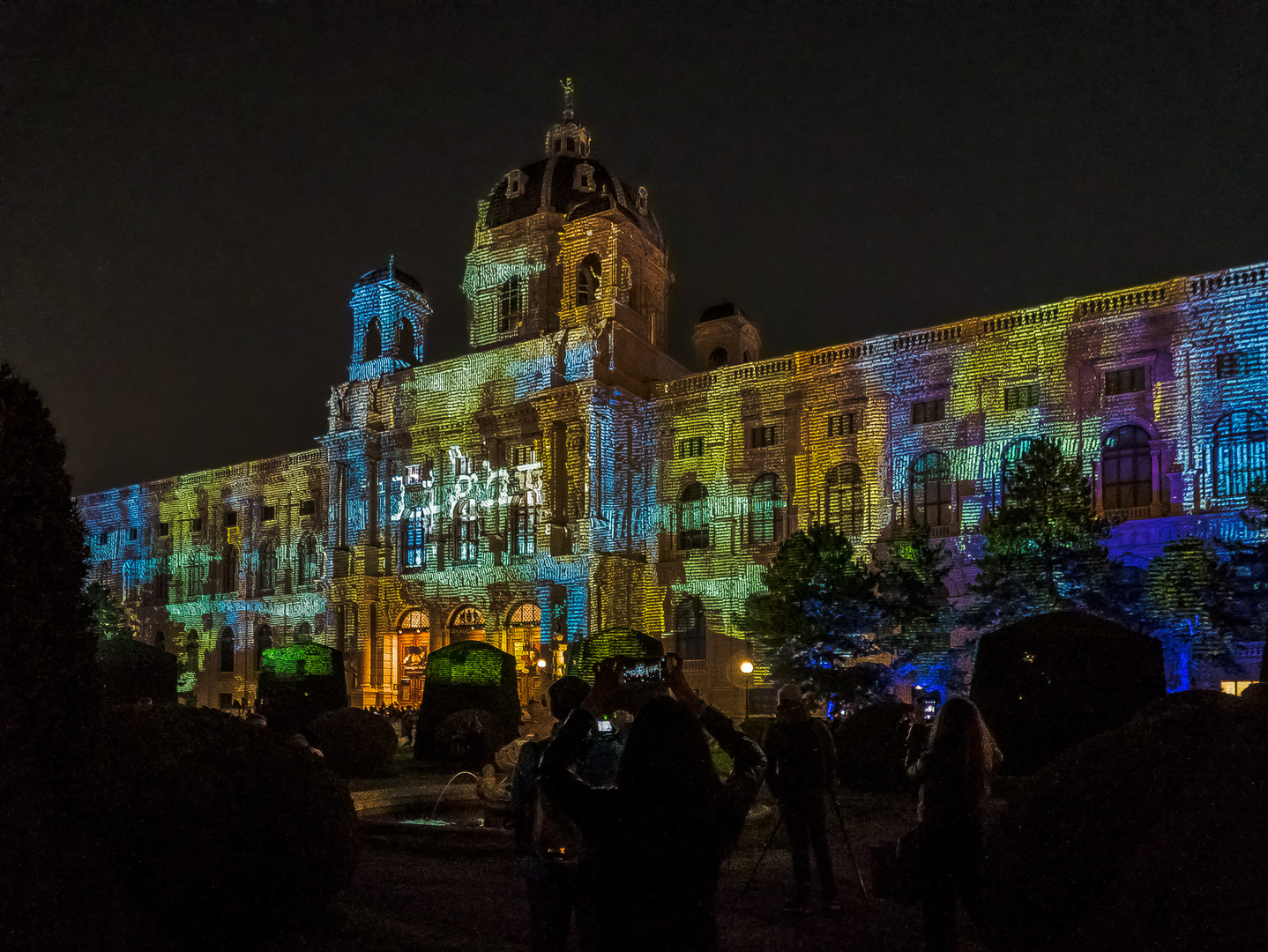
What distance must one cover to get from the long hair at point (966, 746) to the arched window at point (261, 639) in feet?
162

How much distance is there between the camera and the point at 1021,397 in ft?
106

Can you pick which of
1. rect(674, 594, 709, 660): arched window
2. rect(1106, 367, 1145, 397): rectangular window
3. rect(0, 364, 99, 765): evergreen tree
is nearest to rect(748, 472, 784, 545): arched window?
rect(674, 594, 709, 660): arched window

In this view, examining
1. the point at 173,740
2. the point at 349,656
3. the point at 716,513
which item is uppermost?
the point at 716,513

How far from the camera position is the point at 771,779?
8695 mm

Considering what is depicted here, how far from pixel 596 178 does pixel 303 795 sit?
1758 inches

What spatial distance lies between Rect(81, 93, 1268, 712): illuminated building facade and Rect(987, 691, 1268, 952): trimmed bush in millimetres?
24713

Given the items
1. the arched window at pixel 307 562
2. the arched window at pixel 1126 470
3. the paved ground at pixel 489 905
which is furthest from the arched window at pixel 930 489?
the arched window at pixel 307 562

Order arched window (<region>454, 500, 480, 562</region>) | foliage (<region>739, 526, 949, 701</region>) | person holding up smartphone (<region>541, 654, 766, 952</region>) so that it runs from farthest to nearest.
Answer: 1. arched window (<region>454, 500, 480, 562</region>)
2. foliage (<region>739, 526, 949, 701</region>)
3. person holding up smartphone (<region>541, 654, 766, 952</region>)

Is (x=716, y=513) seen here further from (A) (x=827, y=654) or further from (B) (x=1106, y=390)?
(B) (x=1106, y=390)

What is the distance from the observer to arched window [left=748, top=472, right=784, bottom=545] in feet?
120

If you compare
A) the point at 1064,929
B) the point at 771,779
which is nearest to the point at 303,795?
the point at 771,779

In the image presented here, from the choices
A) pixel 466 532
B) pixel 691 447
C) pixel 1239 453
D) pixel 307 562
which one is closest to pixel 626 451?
pixel 691 447

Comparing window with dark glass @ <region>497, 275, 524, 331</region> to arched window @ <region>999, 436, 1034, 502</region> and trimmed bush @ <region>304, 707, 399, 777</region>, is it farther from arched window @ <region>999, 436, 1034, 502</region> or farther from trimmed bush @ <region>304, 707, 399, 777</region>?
trimmed bush @ <region>304, 707, 399, 777</region>

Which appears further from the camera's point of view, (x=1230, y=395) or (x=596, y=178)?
(x=596, y=178)
